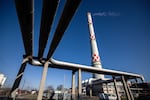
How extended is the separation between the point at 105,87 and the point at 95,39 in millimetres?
15398

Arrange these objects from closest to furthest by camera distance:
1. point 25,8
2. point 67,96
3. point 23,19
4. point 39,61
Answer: point 25,8 → point 23,19 → point 39,61 → point 67,96

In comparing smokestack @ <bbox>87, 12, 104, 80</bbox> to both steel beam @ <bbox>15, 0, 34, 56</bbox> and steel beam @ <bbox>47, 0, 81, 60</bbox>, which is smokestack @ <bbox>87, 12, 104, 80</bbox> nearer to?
steel beam @ <bbox>47, 0, 81, 60</bbox>

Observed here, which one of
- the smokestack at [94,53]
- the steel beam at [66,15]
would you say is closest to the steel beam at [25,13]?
the steel beam at [66,15]

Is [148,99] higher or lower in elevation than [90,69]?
lower

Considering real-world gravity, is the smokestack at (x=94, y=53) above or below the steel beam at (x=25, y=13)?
above

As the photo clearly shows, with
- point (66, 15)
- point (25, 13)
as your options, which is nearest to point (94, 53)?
point (66, 15)

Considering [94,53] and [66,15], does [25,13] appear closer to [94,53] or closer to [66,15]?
[66,15]

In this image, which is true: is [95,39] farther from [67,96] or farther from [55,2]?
[55,2]

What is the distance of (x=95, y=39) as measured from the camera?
31219mm

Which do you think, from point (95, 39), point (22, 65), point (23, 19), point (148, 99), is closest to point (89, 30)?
point (95, 39)

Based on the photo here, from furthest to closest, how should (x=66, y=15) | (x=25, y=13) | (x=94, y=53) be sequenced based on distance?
(x=94, y=53) → (x=66, y=15) → (x=25, y=13)

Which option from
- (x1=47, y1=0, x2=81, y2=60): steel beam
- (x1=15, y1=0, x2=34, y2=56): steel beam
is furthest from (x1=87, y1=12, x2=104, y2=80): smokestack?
(x1=15, y1=0, x2=34, y2=56): steel beam

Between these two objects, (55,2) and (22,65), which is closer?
(55,2)

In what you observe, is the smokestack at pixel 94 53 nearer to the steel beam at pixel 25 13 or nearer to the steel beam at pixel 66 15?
the steel beam at pixel 66 15
